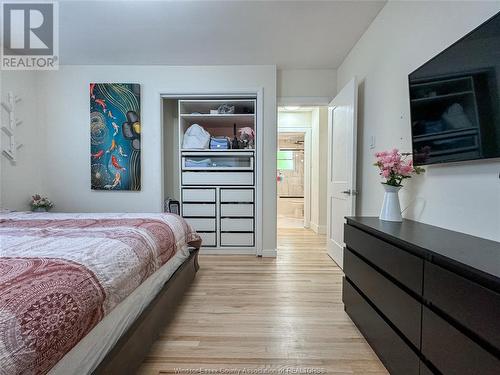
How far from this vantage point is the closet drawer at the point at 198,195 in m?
3.43

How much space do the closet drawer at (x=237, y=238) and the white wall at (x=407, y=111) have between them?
1.44 metres

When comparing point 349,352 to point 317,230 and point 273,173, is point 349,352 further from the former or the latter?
point 317,230

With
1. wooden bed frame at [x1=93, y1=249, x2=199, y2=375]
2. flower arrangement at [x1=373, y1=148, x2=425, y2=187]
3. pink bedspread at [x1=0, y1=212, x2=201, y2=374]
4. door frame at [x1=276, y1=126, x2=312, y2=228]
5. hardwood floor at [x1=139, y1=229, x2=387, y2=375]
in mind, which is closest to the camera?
pink bedspread at [x1=0, y1=212, x2=201, y2=374]

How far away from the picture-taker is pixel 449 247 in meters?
1.06

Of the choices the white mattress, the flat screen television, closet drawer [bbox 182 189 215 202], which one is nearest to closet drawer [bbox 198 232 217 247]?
closet drawer [bbox 182 189 215 202]

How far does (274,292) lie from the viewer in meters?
2.32

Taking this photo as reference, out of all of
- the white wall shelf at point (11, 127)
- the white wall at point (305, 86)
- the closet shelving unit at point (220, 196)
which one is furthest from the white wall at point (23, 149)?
the white wall at point (305, 86)

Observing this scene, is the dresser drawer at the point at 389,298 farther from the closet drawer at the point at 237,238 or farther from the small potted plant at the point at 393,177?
the closet drawer at the point at 237,238

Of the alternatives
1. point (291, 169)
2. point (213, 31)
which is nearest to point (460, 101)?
point (213, 31)

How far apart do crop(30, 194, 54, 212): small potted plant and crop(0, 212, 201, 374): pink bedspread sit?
147cm

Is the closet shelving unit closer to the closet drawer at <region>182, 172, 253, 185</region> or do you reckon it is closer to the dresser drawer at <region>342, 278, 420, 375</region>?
the closet drawer at <region>182, 172, 253, 185</region>

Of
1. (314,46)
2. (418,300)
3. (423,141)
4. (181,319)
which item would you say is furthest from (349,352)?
(314,46)

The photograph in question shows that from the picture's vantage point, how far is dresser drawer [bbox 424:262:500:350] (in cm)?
75

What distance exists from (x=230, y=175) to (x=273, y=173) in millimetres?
564
